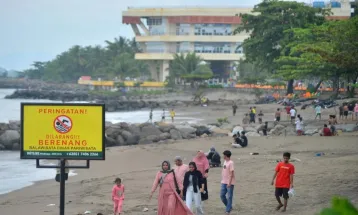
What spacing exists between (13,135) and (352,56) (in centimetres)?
2134

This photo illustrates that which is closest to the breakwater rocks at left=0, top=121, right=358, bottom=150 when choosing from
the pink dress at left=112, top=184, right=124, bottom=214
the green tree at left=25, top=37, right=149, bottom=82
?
the pink dress at left=112, top=184, right=124, bottom=214

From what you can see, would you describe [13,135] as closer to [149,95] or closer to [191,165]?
[191,165]

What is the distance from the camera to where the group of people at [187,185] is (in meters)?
11.1

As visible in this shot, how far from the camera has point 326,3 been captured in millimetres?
91062

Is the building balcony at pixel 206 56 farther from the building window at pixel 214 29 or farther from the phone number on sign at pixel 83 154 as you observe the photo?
the phone number on sign at pixel 83 154

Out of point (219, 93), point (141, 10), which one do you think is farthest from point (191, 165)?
point (141, 10)

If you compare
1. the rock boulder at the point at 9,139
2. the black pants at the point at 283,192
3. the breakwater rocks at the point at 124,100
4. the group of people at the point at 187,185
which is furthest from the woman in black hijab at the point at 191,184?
the breakwater rocks at the point at 124,100

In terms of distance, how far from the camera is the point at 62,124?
33.0ft

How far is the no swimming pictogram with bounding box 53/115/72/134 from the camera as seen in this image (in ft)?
33.0

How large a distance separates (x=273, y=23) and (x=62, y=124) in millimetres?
49060

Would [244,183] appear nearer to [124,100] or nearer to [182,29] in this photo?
[124,100]

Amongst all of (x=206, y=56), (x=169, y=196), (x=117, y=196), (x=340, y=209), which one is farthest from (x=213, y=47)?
(x=340, y=209)

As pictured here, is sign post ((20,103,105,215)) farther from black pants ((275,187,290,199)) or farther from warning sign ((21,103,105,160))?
black pants ((275,187,290,199))

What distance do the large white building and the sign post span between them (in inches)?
3440
